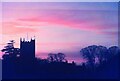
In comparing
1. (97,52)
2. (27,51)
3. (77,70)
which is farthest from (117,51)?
(27,51)

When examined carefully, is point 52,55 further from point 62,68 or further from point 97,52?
point 97,52

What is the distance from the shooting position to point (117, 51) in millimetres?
8547

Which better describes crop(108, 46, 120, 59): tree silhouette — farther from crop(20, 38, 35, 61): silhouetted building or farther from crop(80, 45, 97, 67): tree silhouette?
crop(20, 38, 35, 61): silhouetted building

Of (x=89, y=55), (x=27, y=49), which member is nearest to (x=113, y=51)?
(x=89, y=55)

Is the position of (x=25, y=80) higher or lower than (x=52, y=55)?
lower

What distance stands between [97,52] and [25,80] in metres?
1.93

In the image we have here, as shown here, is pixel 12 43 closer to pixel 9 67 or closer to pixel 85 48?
pixel 9 67

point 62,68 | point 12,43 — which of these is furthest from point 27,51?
point 62,68

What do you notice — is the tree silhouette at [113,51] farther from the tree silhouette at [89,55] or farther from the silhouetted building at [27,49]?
the silhouetted building at [27,49]

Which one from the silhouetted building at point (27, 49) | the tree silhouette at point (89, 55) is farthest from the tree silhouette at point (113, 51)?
the silhouetted building at point (27, 49)

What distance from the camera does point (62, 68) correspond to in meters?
8.49

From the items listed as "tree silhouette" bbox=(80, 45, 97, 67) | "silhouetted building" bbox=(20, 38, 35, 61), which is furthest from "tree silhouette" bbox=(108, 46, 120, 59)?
"silhouetted building" bbox=(20, 38, 35, 61)

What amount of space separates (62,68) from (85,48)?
766mm

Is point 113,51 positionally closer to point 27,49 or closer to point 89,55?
point 89,55
